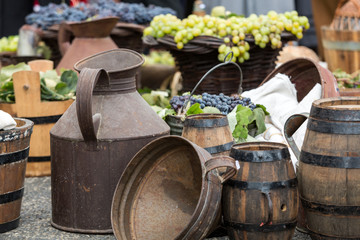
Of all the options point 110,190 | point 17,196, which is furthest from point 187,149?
point 17,196

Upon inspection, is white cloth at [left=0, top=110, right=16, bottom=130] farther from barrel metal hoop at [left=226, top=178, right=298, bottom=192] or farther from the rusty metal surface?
the rusty metal surface

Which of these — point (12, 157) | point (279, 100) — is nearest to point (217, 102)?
point (279, 100)

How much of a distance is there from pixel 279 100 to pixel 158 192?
1171 mm

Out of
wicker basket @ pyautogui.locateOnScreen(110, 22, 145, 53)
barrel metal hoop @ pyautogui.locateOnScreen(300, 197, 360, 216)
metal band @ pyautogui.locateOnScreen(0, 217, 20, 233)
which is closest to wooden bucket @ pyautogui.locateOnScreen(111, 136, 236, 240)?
barrel metal hoop @ pyautogui.locateOnScreen(300, 197, 360, 216)

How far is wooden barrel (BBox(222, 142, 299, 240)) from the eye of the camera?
235cm

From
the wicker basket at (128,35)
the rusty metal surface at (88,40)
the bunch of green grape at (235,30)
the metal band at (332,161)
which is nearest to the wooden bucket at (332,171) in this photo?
the metal band at (332,161)

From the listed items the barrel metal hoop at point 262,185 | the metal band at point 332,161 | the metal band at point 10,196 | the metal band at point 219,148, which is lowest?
the metal band at point 10,196

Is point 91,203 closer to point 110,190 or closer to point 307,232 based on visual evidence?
point 110,190

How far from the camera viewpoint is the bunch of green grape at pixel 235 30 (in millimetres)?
3998

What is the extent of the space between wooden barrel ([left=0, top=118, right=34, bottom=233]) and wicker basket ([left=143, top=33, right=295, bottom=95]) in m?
1.50

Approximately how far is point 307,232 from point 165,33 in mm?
2063

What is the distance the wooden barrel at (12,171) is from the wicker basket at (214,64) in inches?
59.1

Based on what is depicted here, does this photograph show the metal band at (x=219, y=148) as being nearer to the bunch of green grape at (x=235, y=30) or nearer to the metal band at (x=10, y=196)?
the metal band at (x=10, y=196)

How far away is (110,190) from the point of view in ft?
9.41
